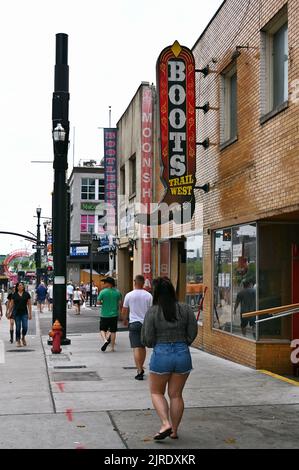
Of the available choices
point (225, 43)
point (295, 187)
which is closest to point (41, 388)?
point (295, 187)

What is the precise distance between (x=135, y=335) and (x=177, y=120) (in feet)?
16.4

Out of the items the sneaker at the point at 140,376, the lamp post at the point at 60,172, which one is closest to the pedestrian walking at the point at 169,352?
the sneaker at the point at 140,376

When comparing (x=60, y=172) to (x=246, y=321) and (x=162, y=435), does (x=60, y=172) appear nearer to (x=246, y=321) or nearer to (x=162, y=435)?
(x=246, y=321)

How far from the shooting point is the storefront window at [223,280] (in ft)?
43.7

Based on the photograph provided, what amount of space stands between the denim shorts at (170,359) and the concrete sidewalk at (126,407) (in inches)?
28.3

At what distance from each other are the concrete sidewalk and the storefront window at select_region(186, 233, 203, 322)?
2716 mm

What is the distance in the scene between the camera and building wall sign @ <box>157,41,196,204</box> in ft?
43.6

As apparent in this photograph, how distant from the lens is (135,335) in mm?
10922

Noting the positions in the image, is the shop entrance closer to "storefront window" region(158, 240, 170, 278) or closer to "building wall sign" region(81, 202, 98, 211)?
"storefront window" region(158, 240, 170, 278)

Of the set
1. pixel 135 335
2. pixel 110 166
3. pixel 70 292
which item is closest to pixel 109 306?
pixel 135 335

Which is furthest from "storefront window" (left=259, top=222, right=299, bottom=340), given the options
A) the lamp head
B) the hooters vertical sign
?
the hooters vertical sign

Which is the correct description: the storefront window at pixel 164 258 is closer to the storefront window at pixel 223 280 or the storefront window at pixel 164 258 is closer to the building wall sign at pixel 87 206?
the storefront window at pixel 223 280

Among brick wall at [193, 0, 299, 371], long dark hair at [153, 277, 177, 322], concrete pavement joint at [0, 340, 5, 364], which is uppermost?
brick wall at [193, 0, 299, 371]
